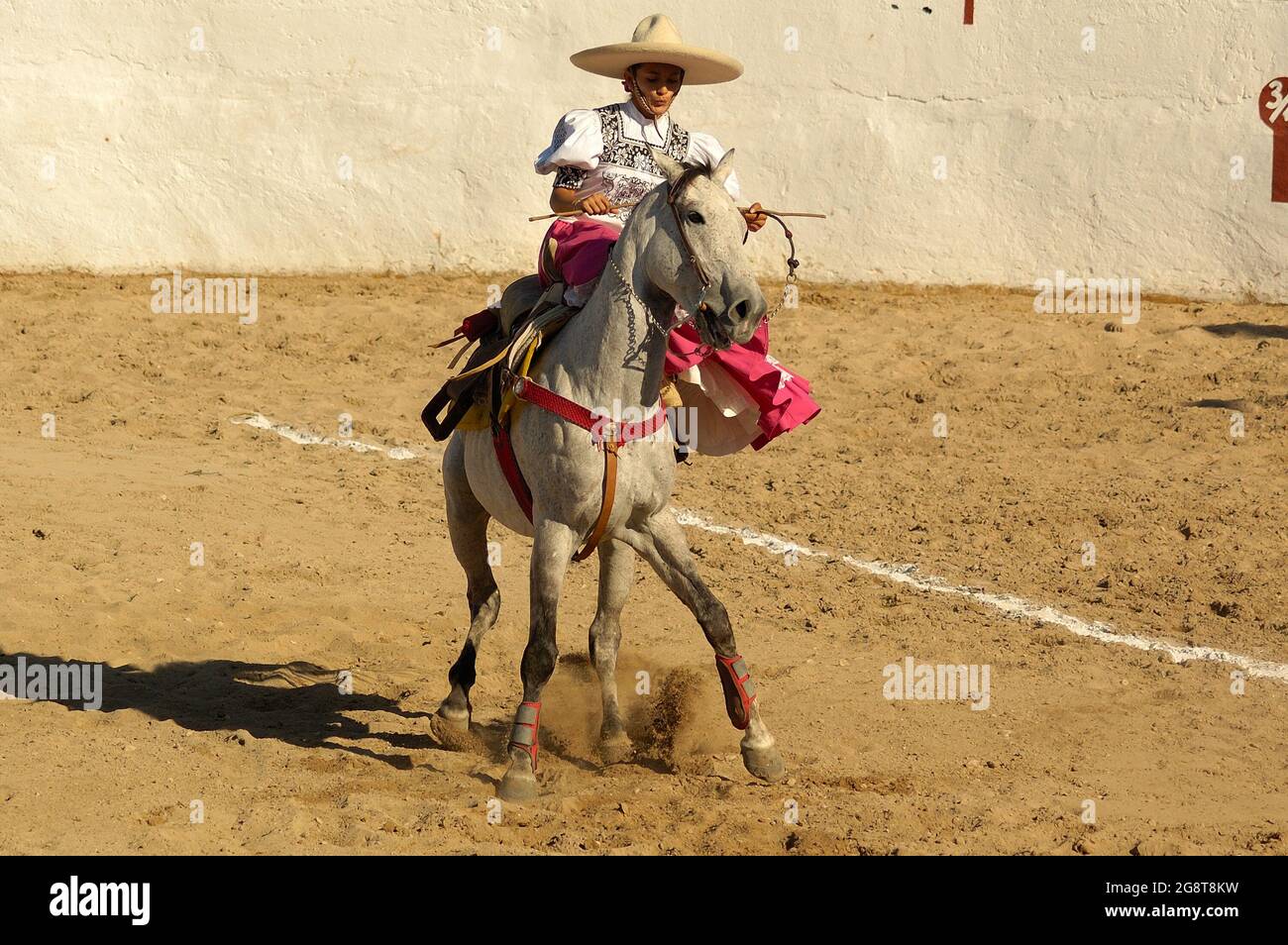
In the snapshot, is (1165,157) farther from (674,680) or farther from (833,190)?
(674,680)

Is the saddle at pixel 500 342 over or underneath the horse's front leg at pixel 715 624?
over

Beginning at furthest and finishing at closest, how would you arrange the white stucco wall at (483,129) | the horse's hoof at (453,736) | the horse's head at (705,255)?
1. the white stucco wall at (483,129)
2. the horse's hoof at (453,736)
3. the horse's head at (705,255)

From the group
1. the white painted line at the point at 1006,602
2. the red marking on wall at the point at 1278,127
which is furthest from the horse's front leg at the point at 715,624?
the red marking on wall at the point at 1278,127

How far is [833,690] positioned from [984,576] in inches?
73.3

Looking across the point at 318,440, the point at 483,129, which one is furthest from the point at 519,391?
the point at 483,129

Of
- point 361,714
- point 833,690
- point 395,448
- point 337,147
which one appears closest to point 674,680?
point 833,690

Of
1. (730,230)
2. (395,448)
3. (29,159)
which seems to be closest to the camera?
(730,230)

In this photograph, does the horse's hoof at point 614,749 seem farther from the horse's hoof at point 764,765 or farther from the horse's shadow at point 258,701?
the horse's shadow at point 258,701

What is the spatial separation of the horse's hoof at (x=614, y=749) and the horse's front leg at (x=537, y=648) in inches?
16.4

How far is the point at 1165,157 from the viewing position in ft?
42.1

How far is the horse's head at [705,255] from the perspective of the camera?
17.1ft

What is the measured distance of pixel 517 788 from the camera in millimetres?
5949

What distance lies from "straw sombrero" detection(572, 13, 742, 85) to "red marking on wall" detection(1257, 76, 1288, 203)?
25.0 ft

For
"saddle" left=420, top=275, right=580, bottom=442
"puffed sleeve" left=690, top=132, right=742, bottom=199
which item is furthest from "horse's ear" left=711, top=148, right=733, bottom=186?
"saddle" left=420, top=275, right=580, bottom=442
